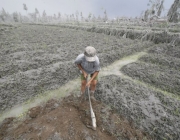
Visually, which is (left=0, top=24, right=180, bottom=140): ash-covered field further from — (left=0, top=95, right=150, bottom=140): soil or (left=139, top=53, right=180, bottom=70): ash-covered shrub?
(left=0, top=95, right=150, bottom=140): soil

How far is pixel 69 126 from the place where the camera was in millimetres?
2322

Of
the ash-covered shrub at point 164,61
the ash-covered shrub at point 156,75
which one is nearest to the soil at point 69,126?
the ash-covered shrub at point 156,75

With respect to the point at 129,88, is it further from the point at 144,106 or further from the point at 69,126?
the point at 69,126

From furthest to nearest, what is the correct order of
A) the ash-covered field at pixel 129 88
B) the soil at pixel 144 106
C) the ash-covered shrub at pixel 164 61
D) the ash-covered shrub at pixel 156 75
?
the ash-covered shrub at pixel 164 61, the ash-covered shrub at pixel 156 75, the ash-covered field at pixel 129 88, the soil at pixel 144 106

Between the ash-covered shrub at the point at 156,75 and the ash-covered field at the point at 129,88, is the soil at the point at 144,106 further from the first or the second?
the ash-covered shrub at the point at 156,75

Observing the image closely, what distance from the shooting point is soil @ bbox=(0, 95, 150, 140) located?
218 centimetres

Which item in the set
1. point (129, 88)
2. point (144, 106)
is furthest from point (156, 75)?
point (144, 106)

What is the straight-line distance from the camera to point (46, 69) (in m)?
4.44

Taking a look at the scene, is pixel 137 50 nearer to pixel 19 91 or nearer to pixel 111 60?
pixel 111 60

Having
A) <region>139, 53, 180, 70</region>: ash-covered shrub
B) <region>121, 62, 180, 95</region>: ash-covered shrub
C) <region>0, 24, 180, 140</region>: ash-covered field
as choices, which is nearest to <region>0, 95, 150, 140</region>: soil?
<region>0, 24, 180, 140</region>: ash-covered field

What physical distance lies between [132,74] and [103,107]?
8.17ft

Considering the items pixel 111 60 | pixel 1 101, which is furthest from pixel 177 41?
pixel 1 101

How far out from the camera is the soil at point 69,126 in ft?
7.14

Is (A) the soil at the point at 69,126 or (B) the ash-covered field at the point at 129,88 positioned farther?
(B) the ash-covered field at the point at 129,88
